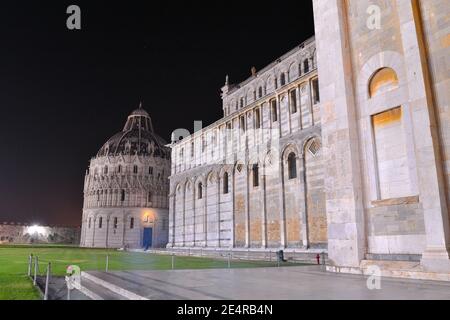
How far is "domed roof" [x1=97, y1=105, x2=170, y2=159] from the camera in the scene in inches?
3346

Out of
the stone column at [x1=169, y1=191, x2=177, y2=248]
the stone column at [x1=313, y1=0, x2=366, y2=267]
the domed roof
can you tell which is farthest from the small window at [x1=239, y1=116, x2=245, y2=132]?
the domed roof

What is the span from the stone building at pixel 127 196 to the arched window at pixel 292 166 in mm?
53805

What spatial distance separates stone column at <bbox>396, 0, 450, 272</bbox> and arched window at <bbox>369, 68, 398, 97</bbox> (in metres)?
0.90

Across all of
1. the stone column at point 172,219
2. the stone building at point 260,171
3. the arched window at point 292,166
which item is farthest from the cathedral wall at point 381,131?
the stone column at point 172,219

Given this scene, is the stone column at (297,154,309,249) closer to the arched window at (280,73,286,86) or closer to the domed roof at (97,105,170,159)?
the arched window at (280,73,286,86)

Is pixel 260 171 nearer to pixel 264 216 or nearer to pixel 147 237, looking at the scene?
pixel 264 216

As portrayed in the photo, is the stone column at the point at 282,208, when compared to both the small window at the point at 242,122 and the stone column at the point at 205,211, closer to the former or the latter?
the small window at the point at 242,122

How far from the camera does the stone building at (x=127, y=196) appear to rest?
256 ft

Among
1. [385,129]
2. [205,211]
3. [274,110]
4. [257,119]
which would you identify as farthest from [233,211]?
[385,129]

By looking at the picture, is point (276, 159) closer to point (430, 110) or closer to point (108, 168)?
point (430, 110)
